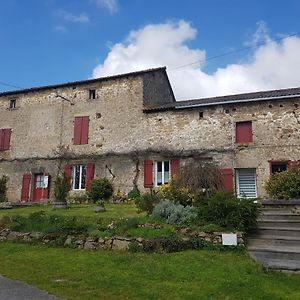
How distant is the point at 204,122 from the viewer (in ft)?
60.8

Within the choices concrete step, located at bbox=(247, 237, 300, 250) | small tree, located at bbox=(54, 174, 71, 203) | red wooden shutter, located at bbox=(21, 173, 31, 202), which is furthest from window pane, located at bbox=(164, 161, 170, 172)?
concrete step, located at bbox=(247, 237, 300, 250)

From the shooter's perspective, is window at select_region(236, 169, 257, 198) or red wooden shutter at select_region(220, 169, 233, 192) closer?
red wooden shutter at select_region(220, 169, 233, 192)

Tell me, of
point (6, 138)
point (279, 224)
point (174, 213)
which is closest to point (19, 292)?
point (174, 213)

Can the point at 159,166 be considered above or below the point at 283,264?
above

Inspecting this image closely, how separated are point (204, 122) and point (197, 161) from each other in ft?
7.23

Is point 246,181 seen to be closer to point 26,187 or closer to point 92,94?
point 92,94

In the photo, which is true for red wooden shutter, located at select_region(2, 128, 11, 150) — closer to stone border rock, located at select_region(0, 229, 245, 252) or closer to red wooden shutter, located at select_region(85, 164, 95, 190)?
red wooden shutter, located at select_region(85, 164, 95, 190)

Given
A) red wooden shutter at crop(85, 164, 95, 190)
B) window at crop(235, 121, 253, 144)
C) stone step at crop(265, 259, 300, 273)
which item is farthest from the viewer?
red wooden shutter at crop(85, 164, 95, 190)

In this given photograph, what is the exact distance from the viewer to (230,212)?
359 inches

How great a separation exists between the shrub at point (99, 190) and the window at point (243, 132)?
7.75 m

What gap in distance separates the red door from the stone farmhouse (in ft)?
0.23

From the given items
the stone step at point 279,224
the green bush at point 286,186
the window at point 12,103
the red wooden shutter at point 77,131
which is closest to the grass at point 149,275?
the stone step at point 279,224

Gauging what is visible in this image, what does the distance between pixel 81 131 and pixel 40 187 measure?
15.0 feet

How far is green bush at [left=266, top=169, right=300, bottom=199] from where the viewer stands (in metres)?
12.8
